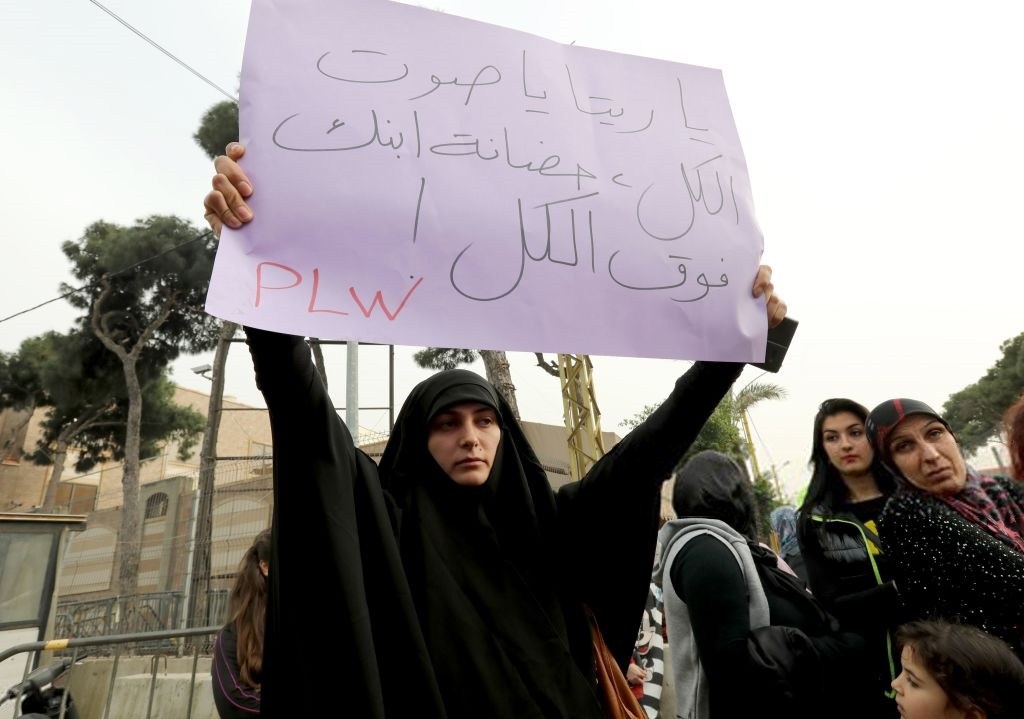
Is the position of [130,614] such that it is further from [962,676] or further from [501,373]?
[962,676]

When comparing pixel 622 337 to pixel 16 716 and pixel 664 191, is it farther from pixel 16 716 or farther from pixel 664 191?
pixel 16 716

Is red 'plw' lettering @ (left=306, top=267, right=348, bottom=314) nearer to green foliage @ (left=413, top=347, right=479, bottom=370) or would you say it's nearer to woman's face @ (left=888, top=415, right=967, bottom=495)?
woman's face @ (left=888, top=415, right=967, bottom=495)

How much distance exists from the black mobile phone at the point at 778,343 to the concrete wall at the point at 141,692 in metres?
4.20

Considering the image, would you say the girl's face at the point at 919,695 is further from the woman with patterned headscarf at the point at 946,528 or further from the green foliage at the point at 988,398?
the green foliage at the point at 988,398

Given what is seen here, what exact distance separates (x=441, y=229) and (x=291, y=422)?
1.61 feet

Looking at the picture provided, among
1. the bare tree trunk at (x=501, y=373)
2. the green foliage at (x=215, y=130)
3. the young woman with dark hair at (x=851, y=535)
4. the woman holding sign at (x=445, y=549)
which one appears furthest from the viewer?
the green foliage at (x=215, y=130)

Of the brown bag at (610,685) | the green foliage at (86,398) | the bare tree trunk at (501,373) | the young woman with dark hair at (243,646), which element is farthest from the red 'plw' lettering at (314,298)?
the green foliage at (86,398)

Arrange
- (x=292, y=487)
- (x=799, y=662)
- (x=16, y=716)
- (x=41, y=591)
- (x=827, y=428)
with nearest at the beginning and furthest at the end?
(x=292, y=487) → (x=799, y=662) → (x=827, y=428) → (x=16, y=716) → (x=41, y=591)

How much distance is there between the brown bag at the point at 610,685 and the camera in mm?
1330

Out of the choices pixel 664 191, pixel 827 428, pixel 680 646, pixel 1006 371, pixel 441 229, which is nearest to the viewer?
pixel 441 229

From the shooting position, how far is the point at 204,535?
34.6 ft

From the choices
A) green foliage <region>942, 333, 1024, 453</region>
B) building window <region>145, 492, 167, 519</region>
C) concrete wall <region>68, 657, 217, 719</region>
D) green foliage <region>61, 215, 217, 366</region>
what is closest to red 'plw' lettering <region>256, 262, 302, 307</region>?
concrete wall <region>68, 657, 217, 719</region>

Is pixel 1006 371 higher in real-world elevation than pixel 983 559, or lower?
higher

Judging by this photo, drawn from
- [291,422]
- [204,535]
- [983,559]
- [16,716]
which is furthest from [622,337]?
[204,535]
